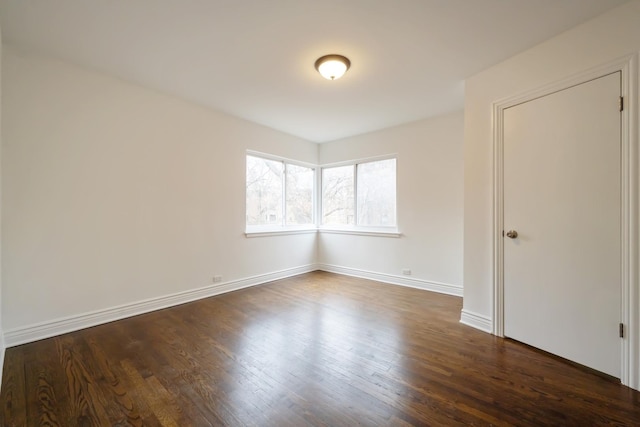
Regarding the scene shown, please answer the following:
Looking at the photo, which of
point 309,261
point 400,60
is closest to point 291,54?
point 400,60

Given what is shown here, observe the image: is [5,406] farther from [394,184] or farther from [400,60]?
[394,184]

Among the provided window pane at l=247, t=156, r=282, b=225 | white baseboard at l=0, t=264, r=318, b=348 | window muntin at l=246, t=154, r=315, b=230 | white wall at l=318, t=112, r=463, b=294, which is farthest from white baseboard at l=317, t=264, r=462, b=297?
white baseboard at l=0, t=264, r=318, b=348

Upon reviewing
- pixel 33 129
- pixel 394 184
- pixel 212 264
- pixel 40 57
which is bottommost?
pixel 212 264

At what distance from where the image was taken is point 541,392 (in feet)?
5.31

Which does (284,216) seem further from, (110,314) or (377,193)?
(110,314)

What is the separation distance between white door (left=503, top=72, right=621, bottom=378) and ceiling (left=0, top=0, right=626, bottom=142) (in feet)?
2.02

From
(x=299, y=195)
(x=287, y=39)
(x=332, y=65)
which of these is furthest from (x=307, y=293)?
(x=287, y=39)

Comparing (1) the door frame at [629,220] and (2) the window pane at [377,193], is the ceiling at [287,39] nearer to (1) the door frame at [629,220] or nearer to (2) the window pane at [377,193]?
(1) the door frame at [629,220]

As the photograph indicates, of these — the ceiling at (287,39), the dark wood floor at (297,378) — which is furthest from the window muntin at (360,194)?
the dark wood floor at (297,378)

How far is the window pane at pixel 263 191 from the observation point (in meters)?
4.09

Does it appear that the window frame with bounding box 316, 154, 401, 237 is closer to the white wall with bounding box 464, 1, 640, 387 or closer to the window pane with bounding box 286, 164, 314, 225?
the window pane with bounding box 286, 164, 314, 225

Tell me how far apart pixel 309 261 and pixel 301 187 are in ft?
4.72

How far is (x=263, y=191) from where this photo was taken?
4.29 metres

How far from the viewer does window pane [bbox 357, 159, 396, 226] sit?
427 cm
